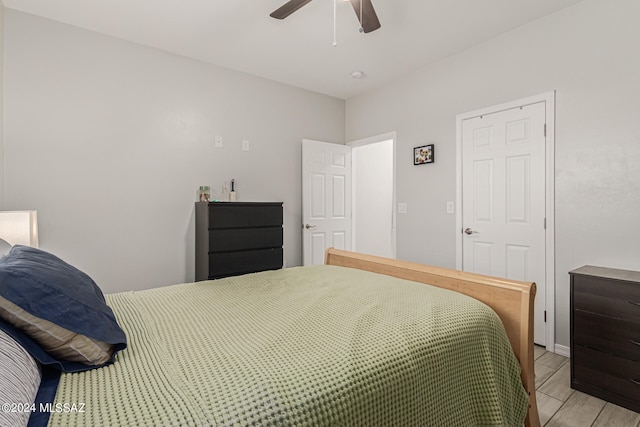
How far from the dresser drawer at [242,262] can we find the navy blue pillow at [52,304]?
2.01 meters

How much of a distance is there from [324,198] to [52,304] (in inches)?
137

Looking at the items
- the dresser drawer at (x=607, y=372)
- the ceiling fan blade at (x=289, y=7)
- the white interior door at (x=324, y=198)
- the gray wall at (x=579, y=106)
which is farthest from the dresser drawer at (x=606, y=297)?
the white interior door at (x=324, y=198)

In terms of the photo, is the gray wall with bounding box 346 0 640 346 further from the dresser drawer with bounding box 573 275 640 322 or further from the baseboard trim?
the dresser drawer with bounding box 573 275 640 322

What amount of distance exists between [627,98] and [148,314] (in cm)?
323

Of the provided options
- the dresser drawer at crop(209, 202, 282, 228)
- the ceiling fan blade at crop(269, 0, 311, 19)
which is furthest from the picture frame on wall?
the ceiling fan blade at crop(269, 0, 311, 19)

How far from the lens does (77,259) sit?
9.12 feet

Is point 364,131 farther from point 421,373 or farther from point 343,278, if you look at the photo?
point 421,373

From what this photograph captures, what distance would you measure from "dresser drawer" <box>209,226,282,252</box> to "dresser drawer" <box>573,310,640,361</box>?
254 cm

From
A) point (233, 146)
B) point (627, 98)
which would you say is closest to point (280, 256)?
point (233, 146)

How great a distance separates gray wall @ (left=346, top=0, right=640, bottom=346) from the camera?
2.22 meters

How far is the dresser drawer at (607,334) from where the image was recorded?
186 centimetres

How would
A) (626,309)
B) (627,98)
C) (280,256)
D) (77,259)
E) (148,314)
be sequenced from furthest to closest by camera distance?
(280,256), (77,259), (627,98), (626,309), (148,314)

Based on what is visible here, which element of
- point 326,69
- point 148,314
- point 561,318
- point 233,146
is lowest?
point 561,318

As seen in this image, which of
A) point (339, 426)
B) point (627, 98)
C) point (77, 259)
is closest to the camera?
point (339, 426)
